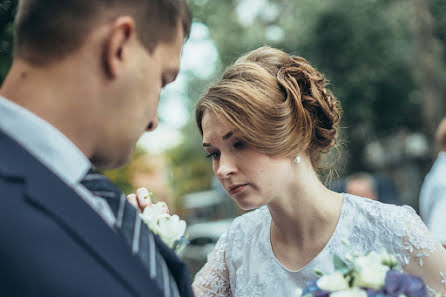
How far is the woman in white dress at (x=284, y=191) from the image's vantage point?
2.39 m

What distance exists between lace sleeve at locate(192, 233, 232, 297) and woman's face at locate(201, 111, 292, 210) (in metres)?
0.58

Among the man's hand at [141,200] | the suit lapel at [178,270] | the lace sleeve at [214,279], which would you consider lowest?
the lace sleeve at [214,279]

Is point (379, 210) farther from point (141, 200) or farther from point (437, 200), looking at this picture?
point (437, 200)

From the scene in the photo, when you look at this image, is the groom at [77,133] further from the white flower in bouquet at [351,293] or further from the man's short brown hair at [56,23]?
the white flower in bouquet at [351,293]

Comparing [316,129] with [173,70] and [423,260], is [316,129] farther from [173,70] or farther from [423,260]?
[173,70]

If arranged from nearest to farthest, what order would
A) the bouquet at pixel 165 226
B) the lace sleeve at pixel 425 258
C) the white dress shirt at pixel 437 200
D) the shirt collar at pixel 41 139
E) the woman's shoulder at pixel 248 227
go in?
the shirt collar at pixel 41 139
the bouquet at pixel 165 226
the lace sleeve at pixel 425 258
the woman's shoulder at pixel 248 227
the white dress shirt at pixel 437 200

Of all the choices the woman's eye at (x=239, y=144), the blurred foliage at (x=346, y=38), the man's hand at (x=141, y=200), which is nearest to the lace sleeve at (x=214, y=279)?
the woman's eye at (x=239, y=144)

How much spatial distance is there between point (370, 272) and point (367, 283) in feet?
0.13

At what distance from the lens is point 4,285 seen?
0.87 meters

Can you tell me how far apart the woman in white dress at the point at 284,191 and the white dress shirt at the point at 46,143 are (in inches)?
50.8

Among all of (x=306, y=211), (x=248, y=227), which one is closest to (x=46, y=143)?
(x=306, y=211)

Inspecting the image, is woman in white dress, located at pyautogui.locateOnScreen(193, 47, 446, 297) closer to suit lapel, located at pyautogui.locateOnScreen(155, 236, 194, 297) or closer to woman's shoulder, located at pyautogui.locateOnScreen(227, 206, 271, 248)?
woman's shoulder, located at pyautogui.locateOnScreen(227, 206, 271, 248)

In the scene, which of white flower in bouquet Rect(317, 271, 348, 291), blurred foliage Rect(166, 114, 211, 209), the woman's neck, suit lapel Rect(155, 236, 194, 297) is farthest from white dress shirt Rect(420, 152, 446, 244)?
blurred foliage Rect(166, 114, 211, 209)

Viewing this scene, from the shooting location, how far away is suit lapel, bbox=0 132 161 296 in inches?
37.8
